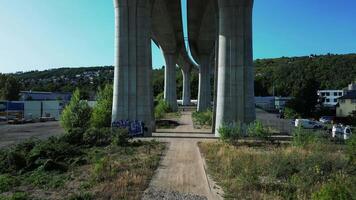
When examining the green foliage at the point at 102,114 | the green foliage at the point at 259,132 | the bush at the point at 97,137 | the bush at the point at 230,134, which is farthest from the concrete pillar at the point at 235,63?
the green foliage at the point at 102,114

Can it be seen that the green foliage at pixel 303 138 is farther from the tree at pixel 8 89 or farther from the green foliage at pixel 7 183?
the tree at pixel 8 89

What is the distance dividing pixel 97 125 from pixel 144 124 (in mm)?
6330

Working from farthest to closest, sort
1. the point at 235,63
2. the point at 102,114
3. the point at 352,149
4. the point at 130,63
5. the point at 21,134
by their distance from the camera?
the point at 21,134
the point at 102,114
the point at 130,63
the point at 235,63
the point at 352,149

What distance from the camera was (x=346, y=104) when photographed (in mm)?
107000

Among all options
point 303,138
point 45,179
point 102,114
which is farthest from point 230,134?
point 45,179

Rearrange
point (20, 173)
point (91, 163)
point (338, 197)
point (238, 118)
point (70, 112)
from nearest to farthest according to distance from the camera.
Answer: point (338, 197)
point (20, 173)
point (91, 163)
point (238, 118)
point (70, 112)

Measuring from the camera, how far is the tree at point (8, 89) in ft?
492

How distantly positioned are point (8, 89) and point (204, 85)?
259ft

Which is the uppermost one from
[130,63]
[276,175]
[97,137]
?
[130,63]

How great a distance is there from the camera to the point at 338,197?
7930 millimetres

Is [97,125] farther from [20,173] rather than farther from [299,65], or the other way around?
[299,65]

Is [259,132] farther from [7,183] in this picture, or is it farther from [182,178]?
[7,183]

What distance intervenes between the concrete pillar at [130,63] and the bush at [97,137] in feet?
20.7

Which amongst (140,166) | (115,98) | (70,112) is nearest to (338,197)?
(140,166)
